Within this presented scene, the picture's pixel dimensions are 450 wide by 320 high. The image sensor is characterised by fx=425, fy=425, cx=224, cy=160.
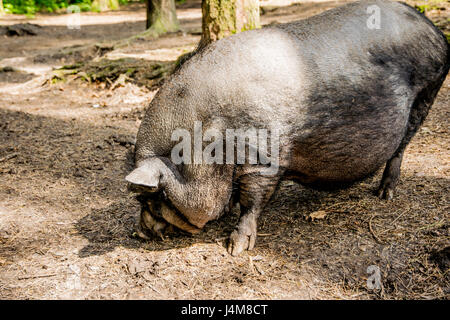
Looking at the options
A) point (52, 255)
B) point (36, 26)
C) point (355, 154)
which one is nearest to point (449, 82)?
point (355, 154)

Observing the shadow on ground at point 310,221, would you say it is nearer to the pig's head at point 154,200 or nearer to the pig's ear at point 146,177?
the pig's head at point 154,200

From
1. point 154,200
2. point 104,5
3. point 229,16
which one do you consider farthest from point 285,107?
point 104,5

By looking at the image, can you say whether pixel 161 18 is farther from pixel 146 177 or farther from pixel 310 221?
pixel 146 177

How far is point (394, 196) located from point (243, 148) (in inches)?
66.1

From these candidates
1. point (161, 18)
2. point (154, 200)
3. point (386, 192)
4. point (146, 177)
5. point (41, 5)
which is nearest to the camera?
point (146, 177)

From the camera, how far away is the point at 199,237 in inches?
135

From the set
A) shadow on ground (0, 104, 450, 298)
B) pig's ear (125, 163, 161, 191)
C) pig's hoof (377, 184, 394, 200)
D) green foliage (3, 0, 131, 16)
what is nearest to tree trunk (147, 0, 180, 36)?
shadow on ground (0, 104, 450, 298)

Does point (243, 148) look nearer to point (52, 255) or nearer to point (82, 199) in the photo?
point (52, 255)

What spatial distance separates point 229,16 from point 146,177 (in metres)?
2.97

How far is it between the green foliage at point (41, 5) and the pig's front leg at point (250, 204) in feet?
66.0

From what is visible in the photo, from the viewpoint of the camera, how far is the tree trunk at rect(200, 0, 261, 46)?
5094mm

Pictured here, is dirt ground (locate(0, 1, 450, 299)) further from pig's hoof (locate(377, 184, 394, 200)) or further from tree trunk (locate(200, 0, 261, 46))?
tree trunk (locate(200, 0, 261, 46))

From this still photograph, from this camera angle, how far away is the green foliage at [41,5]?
20.1 metres

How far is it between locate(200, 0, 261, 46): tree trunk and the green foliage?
1767cm
